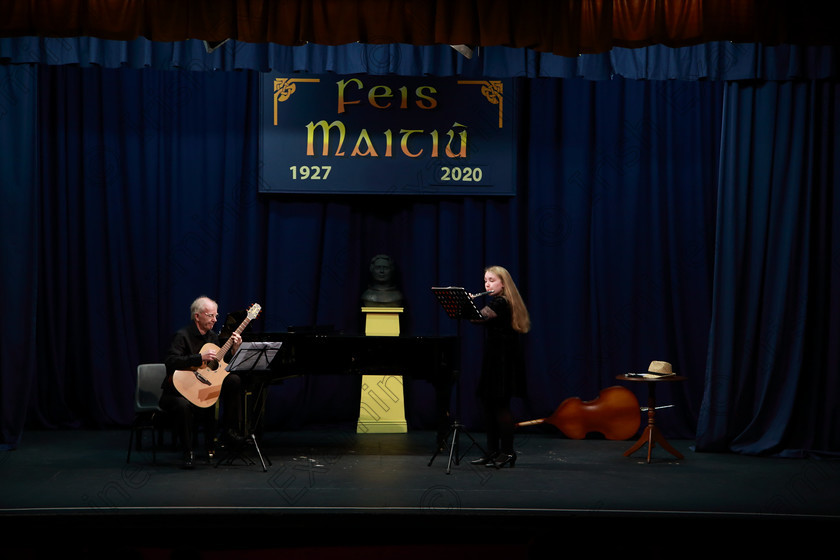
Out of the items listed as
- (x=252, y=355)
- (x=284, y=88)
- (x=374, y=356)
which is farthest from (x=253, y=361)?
(x=284, y=88)

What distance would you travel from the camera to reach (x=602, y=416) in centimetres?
765

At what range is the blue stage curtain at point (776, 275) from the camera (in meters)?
7.04

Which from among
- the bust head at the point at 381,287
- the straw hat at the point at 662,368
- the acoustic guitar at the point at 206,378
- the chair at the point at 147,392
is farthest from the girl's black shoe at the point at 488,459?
Result: the chair at the point at 147,392

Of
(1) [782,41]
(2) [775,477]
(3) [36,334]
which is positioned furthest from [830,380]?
(3) [36,334]

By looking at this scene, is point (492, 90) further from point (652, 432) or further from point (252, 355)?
point (252, 355)

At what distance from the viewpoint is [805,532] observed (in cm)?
327

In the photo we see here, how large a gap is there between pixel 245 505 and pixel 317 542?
4.37ft

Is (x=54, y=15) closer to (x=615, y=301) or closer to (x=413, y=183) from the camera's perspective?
(x=413, y=183)

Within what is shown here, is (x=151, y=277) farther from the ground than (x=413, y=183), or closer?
closer

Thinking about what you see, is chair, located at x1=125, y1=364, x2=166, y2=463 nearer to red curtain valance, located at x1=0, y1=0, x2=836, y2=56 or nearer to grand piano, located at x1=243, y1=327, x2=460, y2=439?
grand piano, located at x1=243, y1=327, x2=460, y2=439

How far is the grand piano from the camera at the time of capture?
6.50m

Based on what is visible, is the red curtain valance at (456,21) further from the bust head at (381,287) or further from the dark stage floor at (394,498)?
the bust head at (381,287)

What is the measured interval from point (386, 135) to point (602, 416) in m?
3.12

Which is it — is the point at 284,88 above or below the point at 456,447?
above
